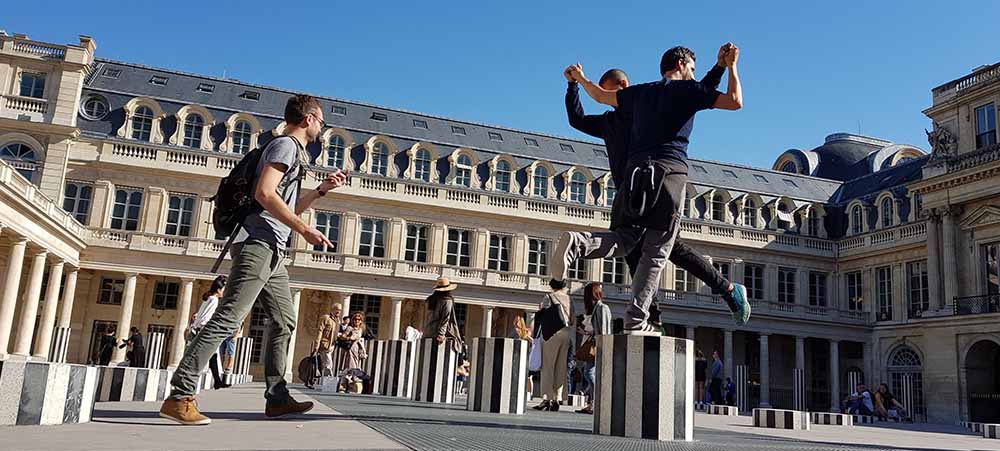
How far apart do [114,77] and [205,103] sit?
4.09 meters

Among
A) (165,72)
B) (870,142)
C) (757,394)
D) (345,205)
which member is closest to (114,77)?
(165,72)

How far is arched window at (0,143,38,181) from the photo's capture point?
31.3 metres

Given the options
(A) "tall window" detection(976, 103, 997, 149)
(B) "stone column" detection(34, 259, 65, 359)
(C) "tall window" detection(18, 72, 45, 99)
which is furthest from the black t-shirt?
(C) "tall window" detection(18, 72, 45, 99)

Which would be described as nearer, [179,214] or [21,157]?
[21,157]

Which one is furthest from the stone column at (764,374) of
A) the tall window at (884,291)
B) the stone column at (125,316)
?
the stone column at (125,316)

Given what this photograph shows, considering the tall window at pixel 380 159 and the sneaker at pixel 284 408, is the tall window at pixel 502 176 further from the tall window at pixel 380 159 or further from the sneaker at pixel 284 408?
the sneaker at pixel 284 408

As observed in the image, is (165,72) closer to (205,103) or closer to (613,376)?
(205,103)

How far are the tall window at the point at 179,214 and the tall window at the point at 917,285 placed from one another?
33.0 meters

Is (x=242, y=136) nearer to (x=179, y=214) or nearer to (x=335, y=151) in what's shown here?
(x=335, y=151)

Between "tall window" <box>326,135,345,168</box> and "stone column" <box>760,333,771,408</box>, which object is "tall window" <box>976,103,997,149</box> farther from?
"tall window" <box>326,135,345,168</box>

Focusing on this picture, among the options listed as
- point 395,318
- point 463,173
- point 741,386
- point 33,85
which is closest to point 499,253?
point 463,173

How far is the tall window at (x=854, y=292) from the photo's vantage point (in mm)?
41469

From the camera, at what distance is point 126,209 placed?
107 feet

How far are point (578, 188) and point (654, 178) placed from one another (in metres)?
35.4
